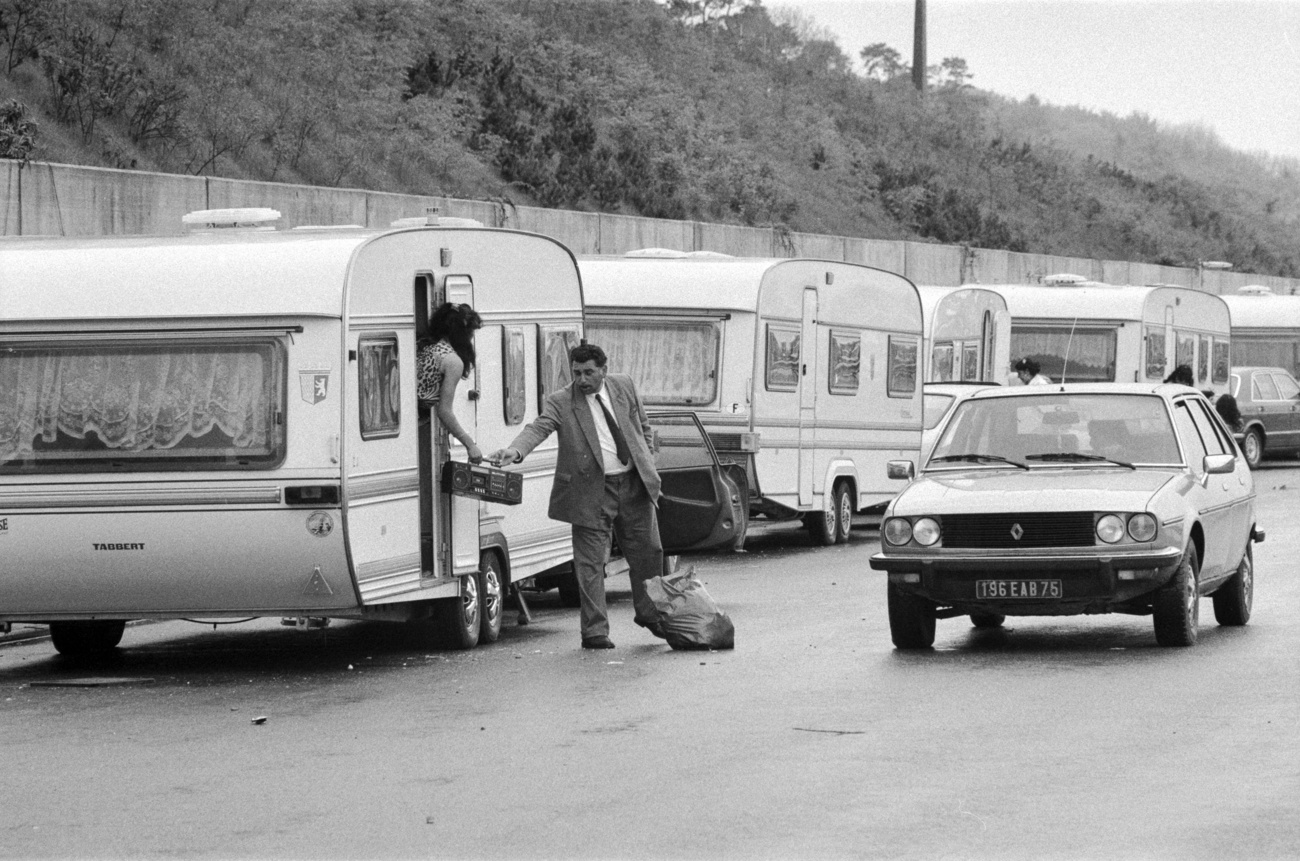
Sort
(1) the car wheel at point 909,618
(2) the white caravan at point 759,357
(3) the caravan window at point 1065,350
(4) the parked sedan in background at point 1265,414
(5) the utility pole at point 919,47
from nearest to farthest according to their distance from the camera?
(1) the car wheel at point 909,618, (2) the white caravan at point 759,357, (3) the caravan window at point 1065,350, (4) the parked sedan in background at point 1265,414, (5) the utility pole at point 919,47

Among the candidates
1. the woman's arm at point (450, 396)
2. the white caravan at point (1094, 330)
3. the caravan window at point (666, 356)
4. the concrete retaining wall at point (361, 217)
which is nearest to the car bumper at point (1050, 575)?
the woman's arm at point (450, 396)

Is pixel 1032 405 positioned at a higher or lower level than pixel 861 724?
higher

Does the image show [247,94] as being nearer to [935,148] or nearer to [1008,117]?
[935,148]

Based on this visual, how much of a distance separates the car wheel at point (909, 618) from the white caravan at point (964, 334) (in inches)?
686

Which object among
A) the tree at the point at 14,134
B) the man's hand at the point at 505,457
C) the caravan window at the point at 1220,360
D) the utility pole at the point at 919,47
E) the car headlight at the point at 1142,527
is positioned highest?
the utility pole at the point at 919,47

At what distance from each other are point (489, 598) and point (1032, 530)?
3.52 metres

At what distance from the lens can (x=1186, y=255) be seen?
7788 centimetres

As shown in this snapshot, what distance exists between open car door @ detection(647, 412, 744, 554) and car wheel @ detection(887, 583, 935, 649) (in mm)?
3295

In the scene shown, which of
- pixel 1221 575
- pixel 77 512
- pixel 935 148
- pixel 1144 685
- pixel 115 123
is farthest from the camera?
pixel 935 148

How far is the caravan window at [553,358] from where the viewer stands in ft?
49.5

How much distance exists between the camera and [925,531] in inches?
492

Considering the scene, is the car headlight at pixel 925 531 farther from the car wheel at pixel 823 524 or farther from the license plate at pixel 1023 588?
the car wheel at pixel 823 524

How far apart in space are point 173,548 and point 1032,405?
535 centimetres

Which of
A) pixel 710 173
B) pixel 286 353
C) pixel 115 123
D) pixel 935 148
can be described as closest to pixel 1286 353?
pixel 710 173
